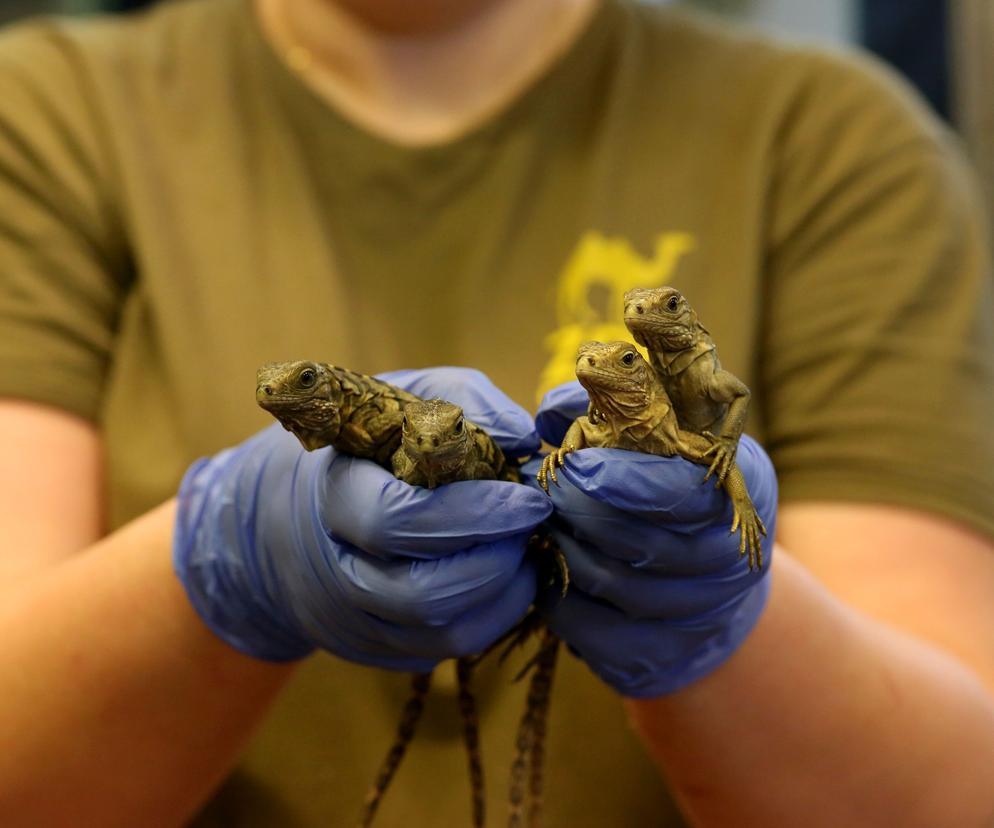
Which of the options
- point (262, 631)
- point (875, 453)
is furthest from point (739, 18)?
point (262, 631)

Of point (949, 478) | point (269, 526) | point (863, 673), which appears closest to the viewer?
point (269, 526)

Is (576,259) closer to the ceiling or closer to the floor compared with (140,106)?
closer to the floor

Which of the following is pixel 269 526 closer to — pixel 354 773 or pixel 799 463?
pixel 354 773

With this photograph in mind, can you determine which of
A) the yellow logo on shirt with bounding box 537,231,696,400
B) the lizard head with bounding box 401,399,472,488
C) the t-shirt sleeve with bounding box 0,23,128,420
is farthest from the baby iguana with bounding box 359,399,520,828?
the t-shirt sleeve with bounding box 0,23,128,420

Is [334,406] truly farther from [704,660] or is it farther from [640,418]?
[704,660]

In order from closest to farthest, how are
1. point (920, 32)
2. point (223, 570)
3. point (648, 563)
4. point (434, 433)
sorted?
point (434, 433) < point (648, 563) < point (223, 570) < point (920, 32)

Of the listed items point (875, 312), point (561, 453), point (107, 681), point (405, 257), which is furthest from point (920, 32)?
point (107, 681)

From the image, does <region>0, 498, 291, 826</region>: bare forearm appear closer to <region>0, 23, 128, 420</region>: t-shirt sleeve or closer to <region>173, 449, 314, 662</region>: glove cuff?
<region>173, 449, 314, 662</region>: glove cuff
